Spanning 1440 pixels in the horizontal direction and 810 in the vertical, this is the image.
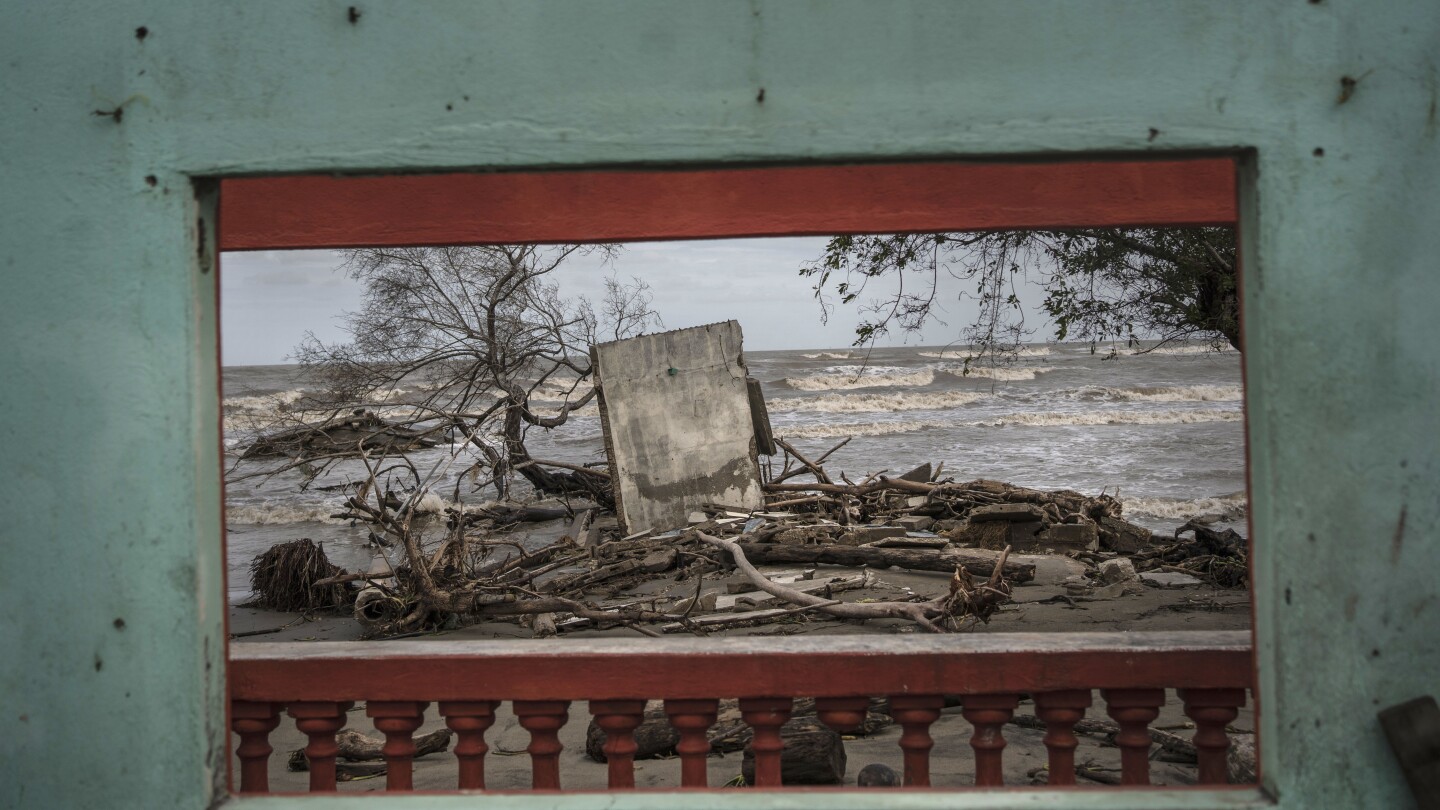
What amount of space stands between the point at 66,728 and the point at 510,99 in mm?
1512

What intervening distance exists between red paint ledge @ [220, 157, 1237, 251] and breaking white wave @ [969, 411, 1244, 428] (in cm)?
2685

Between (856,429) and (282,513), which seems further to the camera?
(856,429)

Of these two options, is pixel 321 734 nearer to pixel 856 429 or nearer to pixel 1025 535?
pixel 1025 535

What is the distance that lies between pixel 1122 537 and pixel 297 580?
337 inches

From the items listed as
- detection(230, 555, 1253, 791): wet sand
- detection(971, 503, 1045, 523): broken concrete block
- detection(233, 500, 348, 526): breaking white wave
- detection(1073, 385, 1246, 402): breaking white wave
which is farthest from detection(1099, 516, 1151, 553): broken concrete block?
detection(1073, 385, 1246, 402): breaking white wave

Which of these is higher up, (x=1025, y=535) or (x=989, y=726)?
(x=989, y=726)

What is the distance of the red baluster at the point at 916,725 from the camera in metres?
3.04

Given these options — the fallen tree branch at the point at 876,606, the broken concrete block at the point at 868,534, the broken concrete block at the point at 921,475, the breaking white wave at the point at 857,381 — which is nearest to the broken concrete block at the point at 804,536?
the broken concrete block at the point at 868,534

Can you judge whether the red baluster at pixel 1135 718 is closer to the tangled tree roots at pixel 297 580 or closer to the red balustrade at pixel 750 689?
the red balustrade at pixel 750 689

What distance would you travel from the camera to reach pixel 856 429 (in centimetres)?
2972

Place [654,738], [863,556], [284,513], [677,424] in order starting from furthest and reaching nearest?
[284,513], [677,424], [863,556], [654,738]

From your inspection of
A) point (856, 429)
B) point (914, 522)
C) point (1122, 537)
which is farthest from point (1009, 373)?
point (914, 522)

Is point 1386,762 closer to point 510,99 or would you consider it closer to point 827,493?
point 510,99

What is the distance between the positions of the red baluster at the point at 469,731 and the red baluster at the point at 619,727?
1.03 feet
